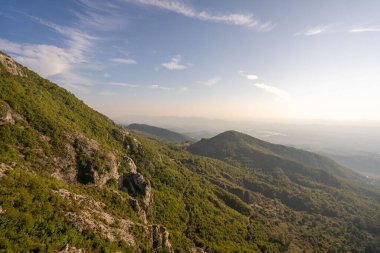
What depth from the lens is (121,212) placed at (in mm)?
50188

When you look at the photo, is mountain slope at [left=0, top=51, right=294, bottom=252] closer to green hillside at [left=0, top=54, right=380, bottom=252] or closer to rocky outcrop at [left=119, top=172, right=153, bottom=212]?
green hillside at [left=0, top=54, right=380, bottom=252]

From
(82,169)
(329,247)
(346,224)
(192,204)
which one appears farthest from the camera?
(346,224)

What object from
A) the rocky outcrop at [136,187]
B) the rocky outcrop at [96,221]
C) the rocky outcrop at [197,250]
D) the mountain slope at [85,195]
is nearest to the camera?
the mountain slope at [85,195]

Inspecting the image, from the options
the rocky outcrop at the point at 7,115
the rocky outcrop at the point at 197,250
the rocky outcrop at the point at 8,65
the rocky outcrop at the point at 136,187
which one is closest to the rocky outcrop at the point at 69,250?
the rocky outcrop at the point at 7,115

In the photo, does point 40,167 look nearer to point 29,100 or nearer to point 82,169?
point 82,169

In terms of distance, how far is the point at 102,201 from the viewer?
5003 cm

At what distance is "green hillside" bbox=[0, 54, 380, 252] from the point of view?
1232 inches

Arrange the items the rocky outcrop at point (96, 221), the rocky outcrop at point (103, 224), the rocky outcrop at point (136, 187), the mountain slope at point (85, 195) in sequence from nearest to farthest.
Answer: the mountain slope at point (85, 195) < the rocky outcrop at point (96, 221) < the rocky outcrop at point (103, 224) < the rocky outcrop at point (136, 187)

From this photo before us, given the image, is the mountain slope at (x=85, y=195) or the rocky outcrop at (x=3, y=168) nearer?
the mountain slope at (x=85, y=195)

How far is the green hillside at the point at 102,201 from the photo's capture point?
103 ft

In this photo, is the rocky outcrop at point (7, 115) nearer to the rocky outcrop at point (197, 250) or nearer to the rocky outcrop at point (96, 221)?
the rocky outcrop at point (96, 221)

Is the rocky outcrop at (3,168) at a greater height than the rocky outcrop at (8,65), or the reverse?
the rocky outcrop at (8,65)

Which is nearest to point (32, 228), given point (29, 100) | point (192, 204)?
point (29, 100)

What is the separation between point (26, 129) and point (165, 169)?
Result: 2597 inches
